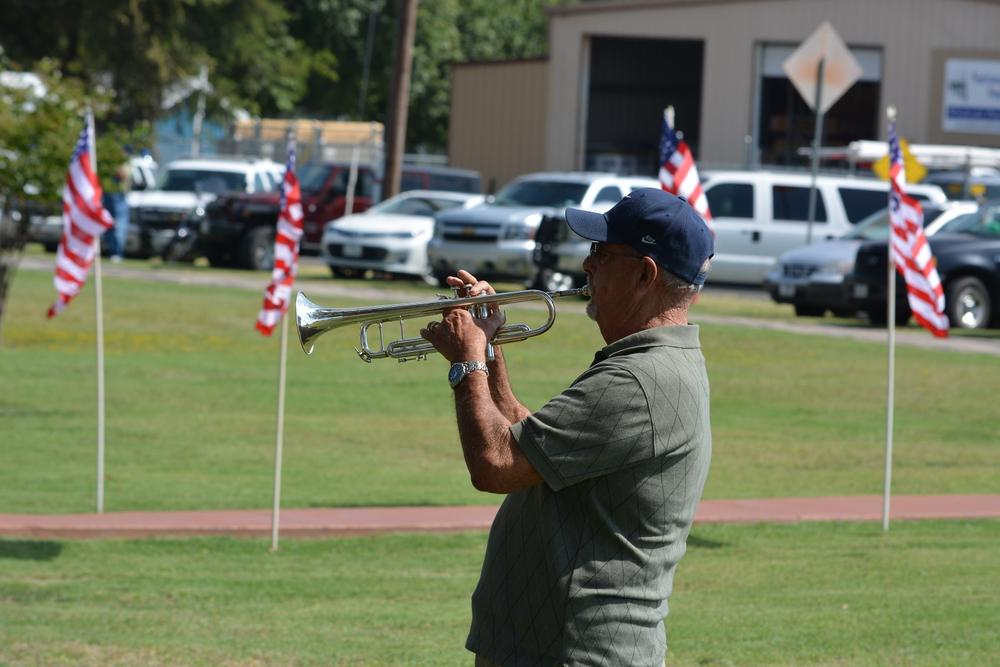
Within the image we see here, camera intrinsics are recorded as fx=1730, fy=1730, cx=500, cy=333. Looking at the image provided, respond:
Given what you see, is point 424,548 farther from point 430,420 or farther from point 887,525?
point 430,420

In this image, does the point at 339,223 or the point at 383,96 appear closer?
the point at 339,223

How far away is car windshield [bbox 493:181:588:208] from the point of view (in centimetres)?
2564

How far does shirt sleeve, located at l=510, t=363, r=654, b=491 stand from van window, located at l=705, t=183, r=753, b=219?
74.8 feet

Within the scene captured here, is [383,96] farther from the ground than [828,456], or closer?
farther from the ground

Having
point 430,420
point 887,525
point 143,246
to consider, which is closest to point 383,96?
point 143,246

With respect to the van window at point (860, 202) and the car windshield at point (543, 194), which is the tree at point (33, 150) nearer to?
the car windshield at point (543, 194)

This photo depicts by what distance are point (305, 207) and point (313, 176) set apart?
1020mm

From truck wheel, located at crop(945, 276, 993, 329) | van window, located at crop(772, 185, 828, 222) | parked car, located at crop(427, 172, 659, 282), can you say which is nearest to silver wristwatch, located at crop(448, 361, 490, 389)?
truck wheel, located at crop(945, 276, 993, 329)

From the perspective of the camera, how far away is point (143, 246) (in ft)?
101

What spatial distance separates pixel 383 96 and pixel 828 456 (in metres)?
54.7

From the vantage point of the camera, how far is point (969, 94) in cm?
3922

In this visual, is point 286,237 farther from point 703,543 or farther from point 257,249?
point 257,249

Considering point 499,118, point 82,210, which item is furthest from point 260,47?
point 82,210

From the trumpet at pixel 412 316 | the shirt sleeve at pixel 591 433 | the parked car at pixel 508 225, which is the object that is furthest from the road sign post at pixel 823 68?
the shirt sleeve at pixel 591 433
